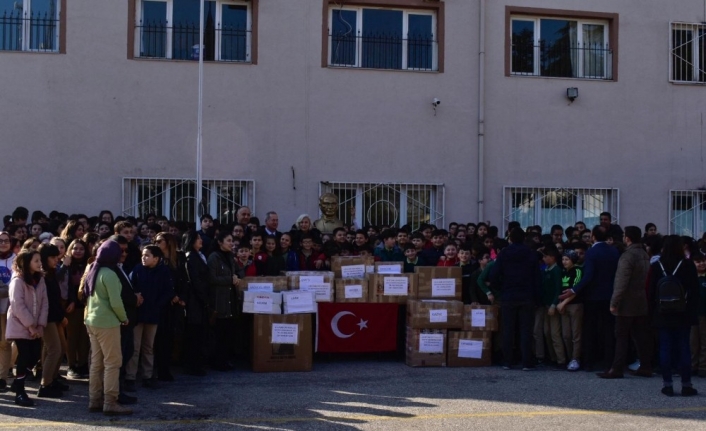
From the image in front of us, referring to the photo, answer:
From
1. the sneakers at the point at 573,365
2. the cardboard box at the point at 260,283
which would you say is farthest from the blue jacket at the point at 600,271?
the cardboard box at the point at 260,283

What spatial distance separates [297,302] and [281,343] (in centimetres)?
57

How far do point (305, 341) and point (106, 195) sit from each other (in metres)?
6.37

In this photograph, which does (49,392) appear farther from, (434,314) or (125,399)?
(434,314)

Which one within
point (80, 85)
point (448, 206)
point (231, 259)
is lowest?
point (231, 259)

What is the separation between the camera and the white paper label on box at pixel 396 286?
37.7 feet

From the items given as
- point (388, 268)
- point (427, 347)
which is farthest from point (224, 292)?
point (427, 347)

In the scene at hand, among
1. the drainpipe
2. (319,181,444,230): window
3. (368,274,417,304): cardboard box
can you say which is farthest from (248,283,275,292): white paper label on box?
the drainpipe

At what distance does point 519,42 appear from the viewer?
17.3m

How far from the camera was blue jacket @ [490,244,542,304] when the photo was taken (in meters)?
11.2

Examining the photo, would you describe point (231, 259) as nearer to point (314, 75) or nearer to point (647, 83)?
point (314, 75)

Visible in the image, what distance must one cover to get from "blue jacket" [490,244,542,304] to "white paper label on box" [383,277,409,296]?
3.95ft

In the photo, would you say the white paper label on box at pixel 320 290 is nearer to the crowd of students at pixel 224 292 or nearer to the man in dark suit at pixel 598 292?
the crowd of students at pixel 224 292

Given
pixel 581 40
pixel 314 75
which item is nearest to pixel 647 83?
pixel 581 40

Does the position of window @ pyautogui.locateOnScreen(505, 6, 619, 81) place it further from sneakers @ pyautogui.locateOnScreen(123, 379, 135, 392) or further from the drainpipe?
sneakers @ pyautogui.locateOnScreen(123, 379, 135, 392)
